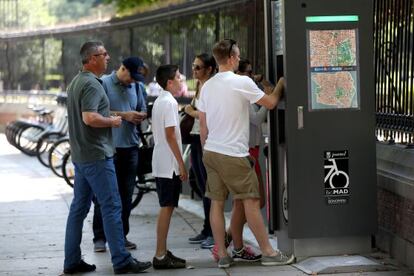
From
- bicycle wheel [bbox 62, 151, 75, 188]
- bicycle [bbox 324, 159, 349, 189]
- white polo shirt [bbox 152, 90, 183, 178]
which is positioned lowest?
bicycle wheel [bbox 62, 151, 75, 188]

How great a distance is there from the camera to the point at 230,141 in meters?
Result: 8.08

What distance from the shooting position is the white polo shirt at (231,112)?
8.06 m

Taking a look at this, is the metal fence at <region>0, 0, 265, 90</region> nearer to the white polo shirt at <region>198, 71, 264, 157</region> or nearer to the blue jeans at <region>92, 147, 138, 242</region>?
the blue jeans at <region>92, 147, 138, 242</region>

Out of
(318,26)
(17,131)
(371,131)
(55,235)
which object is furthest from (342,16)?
(17,131)

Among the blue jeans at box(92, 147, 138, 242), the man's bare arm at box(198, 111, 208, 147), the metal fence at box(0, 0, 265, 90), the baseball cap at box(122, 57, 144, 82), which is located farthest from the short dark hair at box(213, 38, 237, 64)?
the metal fence at box(0, 0, 265, 90)

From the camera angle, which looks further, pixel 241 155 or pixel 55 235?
pixel 55 235

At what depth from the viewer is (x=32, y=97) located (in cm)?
3309

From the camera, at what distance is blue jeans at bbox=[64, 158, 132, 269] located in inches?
318

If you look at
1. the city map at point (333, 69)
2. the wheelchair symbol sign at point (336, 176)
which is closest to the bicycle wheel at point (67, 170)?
the wheelchair symbol sign at point (336, 176)

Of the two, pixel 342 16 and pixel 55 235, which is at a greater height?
pixel 342 16

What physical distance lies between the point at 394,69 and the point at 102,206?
9.17 feet

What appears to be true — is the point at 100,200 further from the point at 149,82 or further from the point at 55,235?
the point at 149,82

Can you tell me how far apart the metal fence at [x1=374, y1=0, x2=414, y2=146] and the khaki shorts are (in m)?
1.39

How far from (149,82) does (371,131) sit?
1121cm
